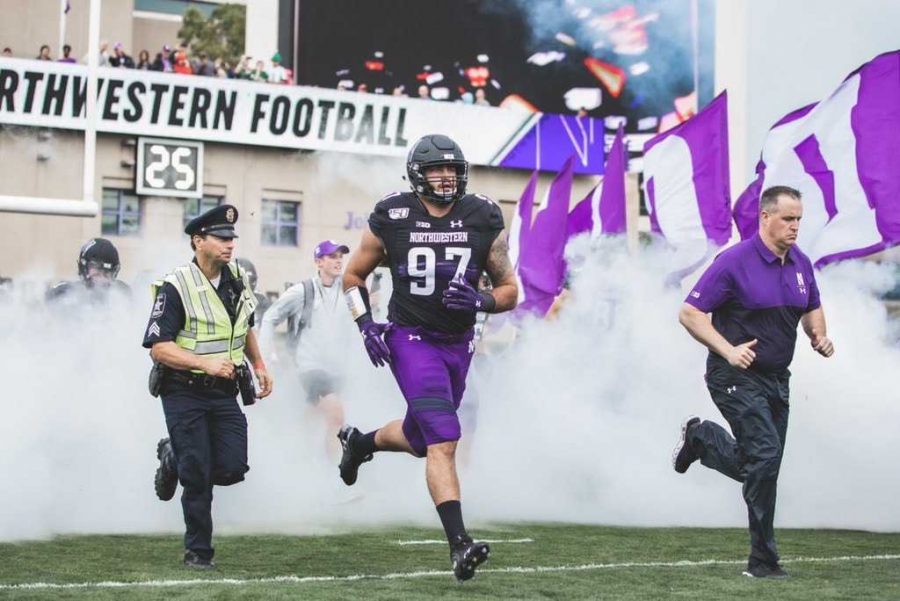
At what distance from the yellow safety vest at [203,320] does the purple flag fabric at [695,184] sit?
7.05 m

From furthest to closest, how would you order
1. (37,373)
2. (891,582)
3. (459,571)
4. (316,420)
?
(316,420) < (37,373) < (891,582) < (459,571)

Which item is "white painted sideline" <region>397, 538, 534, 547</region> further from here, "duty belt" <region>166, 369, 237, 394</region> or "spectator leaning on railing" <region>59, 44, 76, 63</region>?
"spectator leaning on railing" <region>59, 44, 76, 63</region>

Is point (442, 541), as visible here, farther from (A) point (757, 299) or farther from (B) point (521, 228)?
(B) point (521, 228)

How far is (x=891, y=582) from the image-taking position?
671 cm

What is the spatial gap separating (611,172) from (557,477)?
5.14 m

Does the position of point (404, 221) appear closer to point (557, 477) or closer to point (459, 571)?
point (459, 571)

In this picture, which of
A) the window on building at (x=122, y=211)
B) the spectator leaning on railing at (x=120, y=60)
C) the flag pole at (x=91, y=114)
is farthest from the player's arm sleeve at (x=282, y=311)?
the spectator leaning on railing at (x=120, y=60)

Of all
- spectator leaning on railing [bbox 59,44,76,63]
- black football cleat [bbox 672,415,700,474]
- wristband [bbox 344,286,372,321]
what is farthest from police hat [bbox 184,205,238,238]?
spectator leaning on railing [bbox 59,44,76,63]

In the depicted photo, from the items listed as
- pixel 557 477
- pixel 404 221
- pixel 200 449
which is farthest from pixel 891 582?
pixel 557 477

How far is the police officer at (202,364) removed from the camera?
23.1 ft

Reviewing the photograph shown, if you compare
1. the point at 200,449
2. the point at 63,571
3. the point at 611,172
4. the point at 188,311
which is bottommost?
the point at 63,571

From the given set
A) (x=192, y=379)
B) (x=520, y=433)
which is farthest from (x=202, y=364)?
(x=520, y=433)

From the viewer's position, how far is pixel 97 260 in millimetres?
9734

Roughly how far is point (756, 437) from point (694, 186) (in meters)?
6.98
